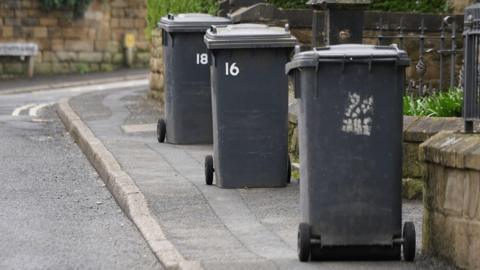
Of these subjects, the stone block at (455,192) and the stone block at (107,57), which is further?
the stone block at (107,57)

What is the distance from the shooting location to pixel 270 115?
10789mm

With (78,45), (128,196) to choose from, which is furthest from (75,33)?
(128,196)

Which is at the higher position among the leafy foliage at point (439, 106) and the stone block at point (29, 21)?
the leafy foliage at point (439, 106)

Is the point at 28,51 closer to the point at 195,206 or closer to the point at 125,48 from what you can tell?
the point at 125,48

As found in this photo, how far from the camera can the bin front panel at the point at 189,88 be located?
1374 cm

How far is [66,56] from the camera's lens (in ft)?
Result: 105

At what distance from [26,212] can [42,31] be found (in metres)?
21.8

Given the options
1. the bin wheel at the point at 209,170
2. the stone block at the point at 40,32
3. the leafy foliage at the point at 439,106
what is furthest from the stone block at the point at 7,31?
the leafy foliage at the point at 439,106

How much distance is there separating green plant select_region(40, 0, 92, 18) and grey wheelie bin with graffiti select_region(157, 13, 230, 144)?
17558 mm

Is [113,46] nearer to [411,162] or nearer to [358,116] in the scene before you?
[411,162]

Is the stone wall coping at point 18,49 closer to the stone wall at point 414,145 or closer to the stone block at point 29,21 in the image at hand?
the stone block at point 29,21

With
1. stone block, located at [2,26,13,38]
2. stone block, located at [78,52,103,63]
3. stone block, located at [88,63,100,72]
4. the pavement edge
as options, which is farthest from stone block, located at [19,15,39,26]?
the pavement edge

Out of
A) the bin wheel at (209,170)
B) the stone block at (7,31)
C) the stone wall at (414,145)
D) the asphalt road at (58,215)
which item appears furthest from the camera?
the stone block at (7,31)

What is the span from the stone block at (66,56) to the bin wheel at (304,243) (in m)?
24.8
